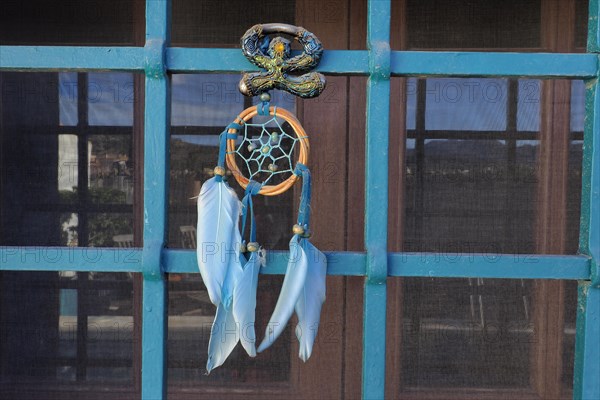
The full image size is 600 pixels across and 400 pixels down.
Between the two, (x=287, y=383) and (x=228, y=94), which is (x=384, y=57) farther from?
(x=287, y=383)

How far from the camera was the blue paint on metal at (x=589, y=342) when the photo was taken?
111cm

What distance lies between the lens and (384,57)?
3.51 ft

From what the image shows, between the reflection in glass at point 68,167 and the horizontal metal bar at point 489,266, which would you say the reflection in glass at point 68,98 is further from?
the horizontal metal bar at point 489,266

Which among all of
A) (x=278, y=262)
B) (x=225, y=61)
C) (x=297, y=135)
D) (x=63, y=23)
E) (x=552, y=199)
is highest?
(x=63, y=23)

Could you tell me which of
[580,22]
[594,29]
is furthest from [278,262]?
[580,22]

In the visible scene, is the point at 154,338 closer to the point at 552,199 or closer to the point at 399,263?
the point at 399,263

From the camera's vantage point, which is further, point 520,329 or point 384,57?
point 520,329

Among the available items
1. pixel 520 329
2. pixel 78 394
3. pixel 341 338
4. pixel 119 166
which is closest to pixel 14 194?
pixel 119 166

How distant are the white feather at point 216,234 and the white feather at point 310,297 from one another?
136 millimetres

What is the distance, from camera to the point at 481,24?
178 cm

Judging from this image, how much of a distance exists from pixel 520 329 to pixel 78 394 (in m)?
1.37

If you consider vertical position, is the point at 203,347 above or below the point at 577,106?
below

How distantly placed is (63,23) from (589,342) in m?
1.62

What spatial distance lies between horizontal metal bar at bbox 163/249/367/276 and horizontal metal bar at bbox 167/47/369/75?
341mm
